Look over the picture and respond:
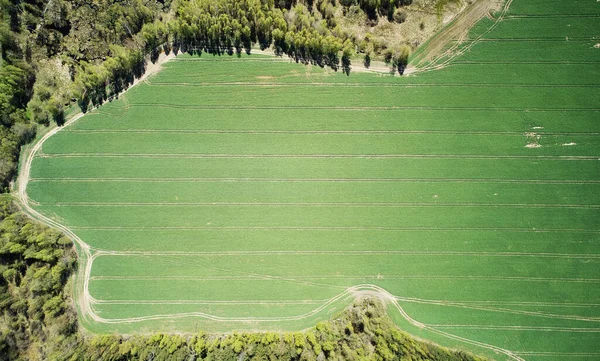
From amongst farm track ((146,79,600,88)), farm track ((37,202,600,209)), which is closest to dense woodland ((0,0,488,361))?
farm track ((146,79,600,88))

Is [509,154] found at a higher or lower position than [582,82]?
lower

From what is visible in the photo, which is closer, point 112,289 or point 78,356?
point 78,356

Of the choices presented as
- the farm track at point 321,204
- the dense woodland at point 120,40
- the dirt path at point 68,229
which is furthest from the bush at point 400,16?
the dirt path at point 68,229

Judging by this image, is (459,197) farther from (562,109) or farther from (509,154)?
(562,109)

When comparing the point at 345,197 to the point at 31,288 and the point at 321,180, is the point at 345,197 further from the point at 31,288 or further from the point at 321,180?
the point at 31,288

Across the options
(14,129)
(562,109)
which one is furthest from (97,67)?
(562,109)

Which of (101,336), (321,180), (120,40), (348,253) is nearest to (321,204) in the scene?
(321,180)

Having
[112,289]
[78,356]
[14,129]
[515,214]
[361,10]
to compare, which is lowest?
[78,356]

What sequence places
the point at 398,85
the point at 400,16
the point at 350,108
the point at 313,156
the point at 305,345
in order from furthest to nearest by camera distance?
the point at 313,156 → the point at 350,108 → the point at 398,85 → the point at 400,16 → the point at 305,345
